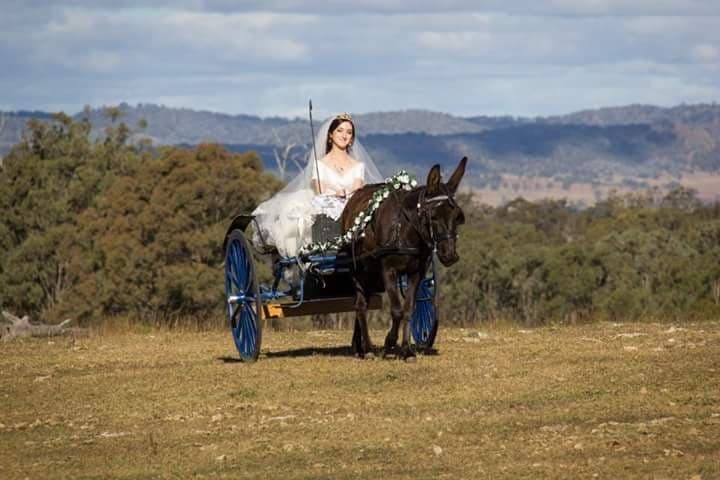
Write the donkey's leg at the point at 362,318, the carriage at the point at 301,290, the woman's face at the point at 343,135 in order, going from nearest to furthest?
the donkey's leg at the point at 362,318 < the carriage at the point at 301,290 < the woman's face at the point at 343,135

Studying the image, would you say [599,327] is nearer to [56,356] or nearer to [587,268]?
[56,356]

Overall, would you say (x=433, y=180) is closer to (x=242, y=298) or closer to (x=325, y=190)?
(x=325, y=190)

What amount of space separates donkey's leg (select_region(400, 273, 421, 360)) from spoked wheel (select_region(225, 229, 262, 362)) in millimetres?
1762

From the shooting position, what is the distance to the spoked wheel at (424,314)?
58.5ft

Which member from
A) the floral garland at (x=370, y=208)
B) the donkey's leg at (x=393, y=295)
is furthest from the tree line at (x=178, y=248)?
the donkey's leg at (x=393, y=295)

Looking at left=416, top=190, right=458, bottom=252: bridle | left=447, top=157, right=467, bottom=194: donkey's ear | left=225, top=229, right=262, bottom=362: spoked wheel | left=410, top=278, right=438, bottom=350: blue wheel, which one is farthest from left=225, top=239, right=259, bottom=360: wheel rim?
left=447, top=157, right=467, bottom=194: donkey's ear

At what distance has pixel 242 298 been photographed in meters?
18.2

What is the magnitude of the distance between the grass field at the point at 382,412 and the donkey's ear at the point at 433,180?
1.92m

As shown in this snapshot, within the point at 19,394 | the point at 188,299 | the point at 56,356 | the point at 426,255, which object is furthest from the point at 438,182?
the point at 188,299

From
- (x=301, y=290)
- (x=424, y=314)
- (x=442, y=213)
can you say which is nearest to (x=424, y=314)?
(x=424, y=314)

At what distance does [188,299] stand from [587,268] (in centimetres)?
2482

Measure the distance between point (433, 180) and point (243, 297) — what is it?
121 inches

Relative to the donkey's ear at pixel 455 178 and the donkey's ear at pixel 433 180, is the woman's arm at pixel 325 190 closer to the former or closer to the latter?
the donkey's ear at pixel 433 180

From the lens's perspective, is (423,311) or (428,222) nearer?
(428,222)
